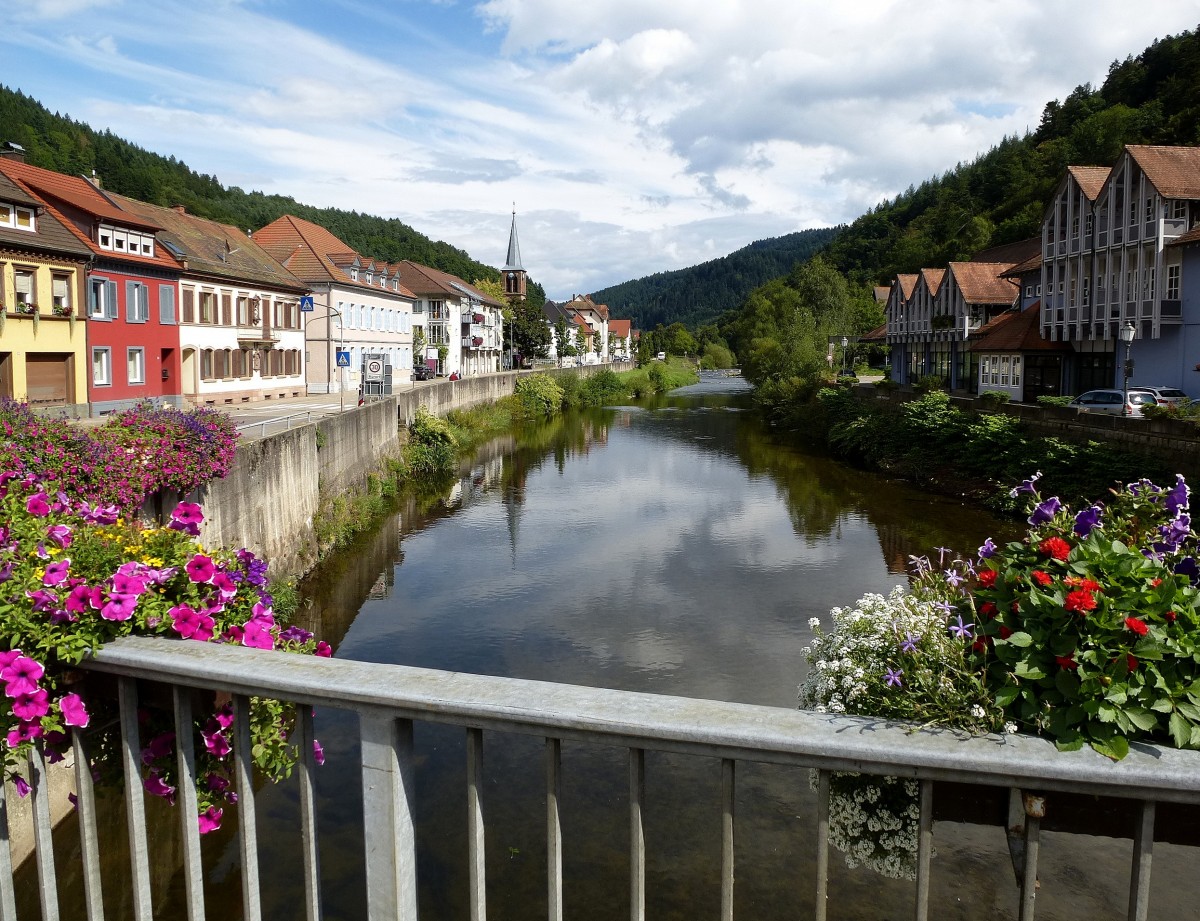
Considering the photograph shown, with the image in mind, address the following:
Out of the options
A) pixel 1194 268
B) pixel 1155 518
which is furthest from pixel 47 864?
pixel 1194 268

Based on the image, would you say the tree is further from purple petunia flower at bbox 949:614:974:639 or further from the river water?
purple petunia flower at bbox 949:614:974:639

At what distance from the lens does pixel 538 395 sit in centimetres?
6500

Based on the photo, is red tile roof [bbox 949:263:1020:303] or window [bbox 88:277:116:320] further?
red tile roof [bbox 949:263:1020:303]

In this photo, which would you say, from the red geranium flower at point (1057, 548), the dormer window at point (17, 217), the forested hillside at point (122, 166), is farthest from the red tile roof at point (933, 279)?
the red geranium flower at point (1057, 548)

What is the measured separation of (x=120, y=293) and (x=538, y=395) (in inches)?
1455

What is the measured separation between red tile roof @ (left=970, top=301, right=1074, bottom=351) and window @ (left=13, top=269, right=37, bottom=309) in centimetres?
3549

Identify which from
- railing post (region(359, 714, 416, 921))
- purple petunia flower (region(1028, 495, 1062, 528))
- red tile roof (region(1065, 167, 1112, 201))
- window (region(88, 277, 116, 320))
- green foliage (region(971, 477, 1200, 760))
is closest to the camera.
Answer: green foliage (region(971, 477, 1200, 760))

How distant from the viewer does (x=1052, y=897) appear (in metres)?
7.59

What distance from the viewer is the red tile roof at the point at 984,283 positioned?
48.4 metres

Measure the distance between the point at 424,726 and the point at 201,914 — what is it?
29.6 ft

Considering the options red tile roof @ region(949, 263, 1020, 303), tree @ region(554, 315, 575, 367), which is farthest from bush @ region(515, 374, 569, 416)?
tree @ region(554, 315, 575, 367)

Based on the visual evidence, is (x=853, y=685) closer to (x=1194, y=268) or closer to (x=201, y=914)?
(x=201, y=914)

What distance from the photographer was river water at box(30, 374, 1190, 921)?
317 inches

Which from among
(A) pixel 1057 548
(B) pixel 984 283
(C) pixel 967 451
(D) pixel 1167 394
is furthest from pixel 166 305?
(B) pixel 984 283
